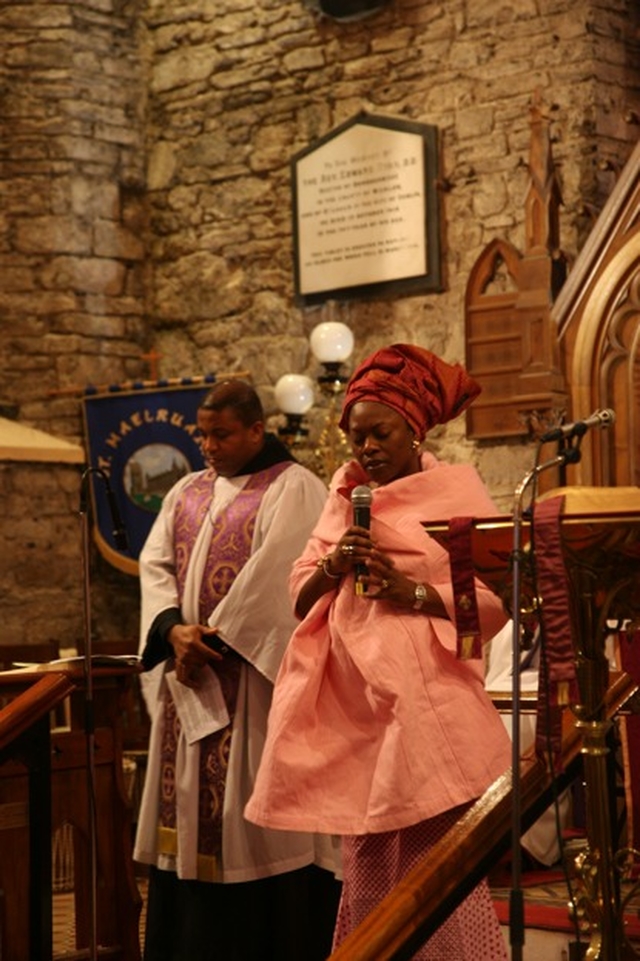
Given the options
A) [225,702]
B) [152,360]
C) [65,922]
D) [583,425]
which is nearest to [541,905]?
[225,702]

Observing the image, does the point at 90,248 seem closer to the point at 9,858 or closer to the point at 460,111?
the point at 460,111

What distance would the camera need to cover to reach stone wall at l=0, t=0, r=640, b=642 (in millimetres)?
8750

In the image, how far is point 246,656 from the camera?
464cm

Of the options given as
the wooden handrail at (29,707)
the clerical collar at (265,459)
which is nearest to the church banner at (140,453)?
the clerical collar at (265,459)

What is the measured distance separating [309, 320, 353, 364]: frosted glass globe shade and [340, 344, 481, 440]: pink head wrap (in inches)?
189

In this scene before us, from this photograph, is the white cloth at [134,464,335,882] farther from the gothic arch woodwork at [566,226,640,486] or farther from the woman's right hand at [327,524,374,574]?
the gothic arch woodwork at [566,226,640,486]

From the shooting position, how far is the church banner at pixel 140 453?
918 cm

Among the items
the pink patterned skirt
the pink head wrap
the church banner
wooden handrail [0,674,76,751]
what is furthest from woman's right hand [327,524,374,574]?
the church banner

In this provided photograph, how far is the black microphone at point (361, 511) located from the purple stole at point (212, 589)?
5.05 feet

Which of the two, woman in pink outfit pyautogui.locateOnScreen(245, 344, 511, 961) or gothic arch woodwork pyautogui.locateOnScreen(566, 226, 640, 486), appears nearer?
woman in pink outfit pyautogui.locateOnScreen(245, 344, 511, 961)

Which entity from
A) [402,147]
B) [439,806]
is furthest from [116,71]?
[439,806]

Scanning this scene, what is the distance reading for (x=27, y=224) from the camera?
966cm

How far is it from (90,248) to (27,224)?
1.32 feet

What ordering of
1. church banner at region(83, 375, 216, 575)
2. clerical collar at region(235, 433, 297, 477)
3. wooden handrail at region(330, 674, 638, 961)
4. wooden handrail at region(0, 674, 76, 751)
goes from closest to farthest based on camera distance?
wooden handrail at region(330, 674, 638, 961) → wooden handrail at region(0, 674, 76, 751) → clerical collar at region(235, 433, 297, 477) → church banner at region(83, 375, 216, 575)
